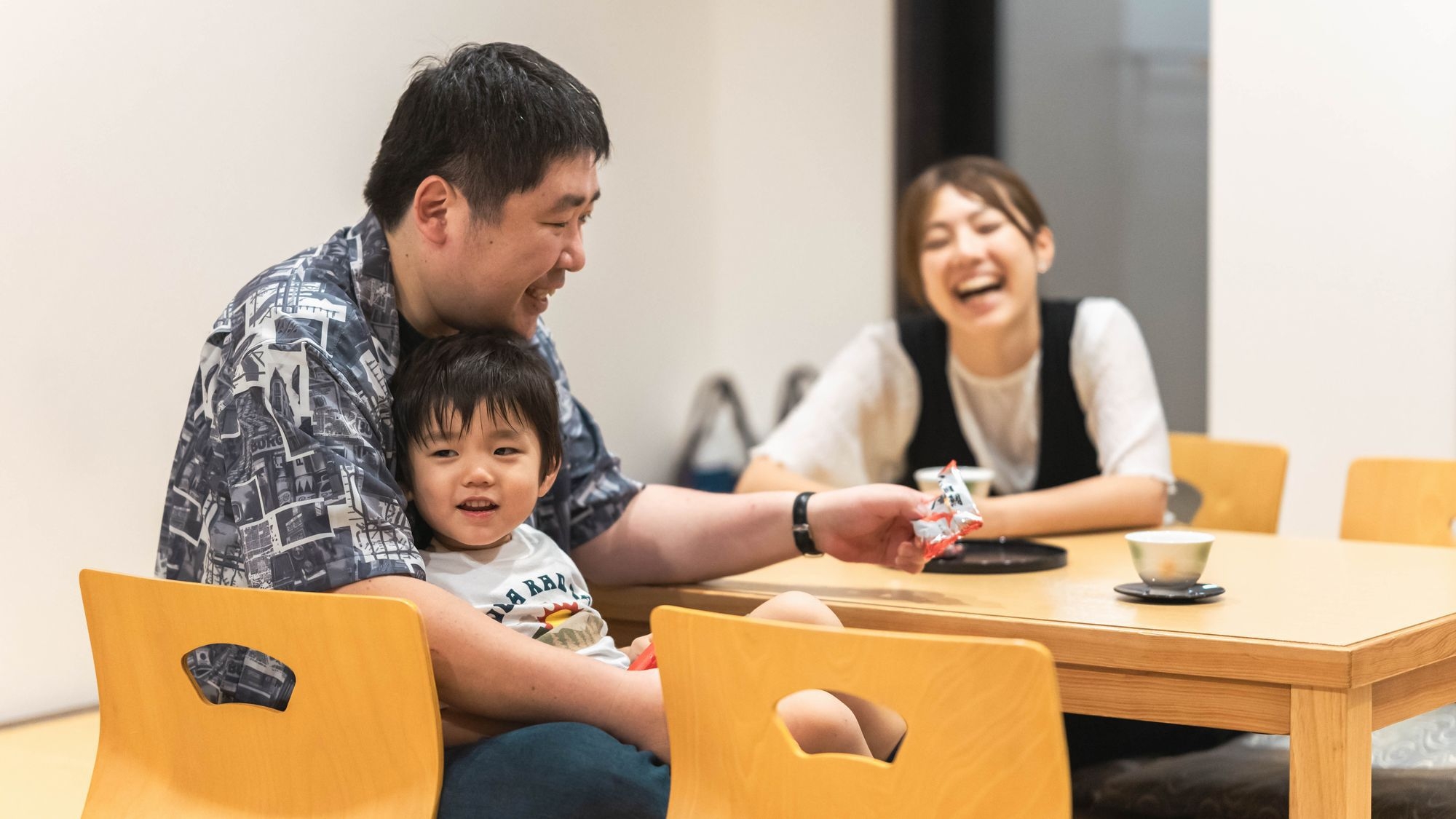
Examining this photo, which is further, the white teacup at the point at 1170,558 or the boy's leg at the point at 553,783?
the white teacup at the point at 1170,558

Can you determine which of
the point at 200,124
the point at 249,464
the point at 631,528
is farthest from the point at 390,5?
the point at 249,464

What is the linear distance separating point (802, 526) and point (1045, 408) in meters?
0.96

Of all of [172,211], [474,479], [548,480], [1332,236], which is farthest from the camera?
[1332,236]

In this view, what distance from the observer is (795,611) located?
1534mm

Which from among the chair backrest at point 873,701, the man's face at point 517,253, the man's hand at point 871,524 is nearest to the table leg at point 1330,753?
the chair backrest at point 873,701

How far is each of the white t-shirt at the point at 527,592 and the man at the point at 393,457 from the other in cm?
12

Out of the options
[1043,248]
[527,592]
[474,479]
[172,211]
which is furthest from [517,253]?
[1043,248]

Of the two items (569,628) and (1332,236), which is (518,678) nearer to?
(569,628)

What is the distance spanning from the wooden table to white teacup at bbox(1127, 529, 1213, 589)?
4 cm

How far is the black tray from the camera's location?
189 cm

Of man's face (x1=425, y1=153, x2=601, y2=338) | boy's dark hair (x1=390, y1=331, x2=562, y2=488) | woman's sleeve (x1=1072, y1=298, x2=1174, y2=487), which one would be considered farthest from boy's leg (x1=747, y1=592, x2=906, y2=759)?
woman's sleeve (x1=1072, y1=298, x2=1174, y2=487)

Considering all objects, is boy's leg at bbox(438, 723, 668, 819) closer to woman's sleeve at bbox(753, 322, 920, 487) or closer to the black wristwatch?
the black wristwatch

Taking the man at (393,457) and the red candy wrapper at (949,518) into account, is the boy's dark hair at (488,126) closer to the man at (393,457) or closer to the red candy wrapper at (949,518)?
the man at (393,457)

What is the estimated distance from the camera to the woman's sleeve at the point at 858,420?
2666 millimetres
